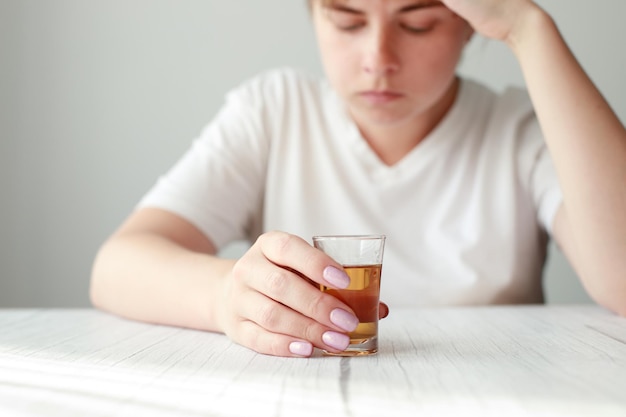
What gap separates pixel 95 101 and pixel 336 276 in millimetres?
1957

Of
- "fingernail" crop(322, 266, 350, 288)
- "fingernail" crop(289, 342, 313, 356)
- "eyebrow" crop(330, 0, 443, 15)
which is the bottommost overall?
"fingernail" crop(289, 342, 313, 356)

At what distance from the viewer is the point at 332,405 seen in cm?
59

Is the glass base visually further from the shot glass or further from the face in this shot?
the face

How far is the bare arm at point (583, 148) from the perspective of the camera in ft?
3.99

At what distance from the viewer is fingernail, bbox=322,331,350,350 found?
0.80 m

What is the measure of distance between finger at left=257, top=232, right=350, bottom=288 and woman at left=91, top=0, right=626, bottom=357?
0.37ft

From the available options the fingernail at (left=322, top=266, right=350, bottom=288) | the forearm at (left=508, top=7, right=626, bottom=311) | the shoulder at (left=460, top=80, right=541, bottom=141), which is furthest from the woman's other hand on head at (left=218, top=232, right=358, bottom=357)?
the shoulder at (left=460, top=80, right=541, bottom=141)

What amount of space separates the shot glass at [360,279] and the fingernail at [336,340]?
0.6 inches

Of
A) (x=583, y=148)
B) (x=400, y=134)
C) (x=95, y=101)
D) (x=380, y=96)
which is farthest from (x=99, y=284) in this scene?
(x=95, y=101)

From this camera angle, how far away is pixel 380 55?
1335mm

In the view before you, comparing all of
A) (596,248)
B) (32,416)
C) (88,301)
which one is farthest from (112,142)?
(32,416)

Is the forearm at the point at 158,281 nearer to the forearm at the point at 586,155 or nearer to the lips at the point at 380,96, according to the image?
the lips at the point at 380,96

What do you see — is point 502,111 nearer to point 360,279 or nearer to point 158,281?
point 158,281

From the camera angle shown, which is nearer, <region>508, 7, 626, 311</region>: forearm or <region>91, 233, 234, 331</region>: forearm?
<region>91, 233, 234, 331</region>: forearm
